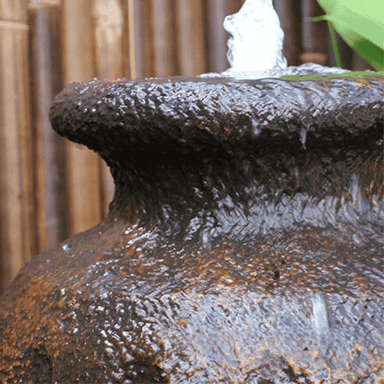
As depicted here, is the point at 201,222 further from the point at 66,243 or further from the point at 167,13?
the point at 167,13

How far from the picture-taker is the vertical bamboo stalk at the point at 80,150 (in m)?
1.55

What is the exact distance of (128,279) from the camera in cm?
67

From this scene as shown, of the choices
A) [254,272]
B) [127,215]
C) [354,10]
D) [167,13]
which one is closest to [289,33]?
[167,13]

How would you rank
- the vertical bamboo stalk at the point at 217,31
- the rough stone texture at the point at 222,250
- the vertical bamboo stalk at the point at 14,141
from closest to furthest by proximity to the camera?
the rough stone texture at the point at 222,250 < the vertical bamboo stalk at the point at 14,141 < the vertical bamboo stalk at the point at 217,31

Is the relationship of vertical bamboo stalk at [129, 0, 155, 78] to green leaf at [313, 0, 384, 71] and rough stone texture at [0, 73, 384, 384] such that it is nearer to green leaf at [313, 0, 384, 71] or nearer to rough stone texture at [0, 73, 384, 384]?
green leaf at [313, 0, 384, 71]

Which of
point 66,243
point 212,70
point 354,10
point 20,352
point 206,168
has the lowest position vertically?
point 20,352

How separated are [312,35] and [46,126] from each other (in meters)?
0.94

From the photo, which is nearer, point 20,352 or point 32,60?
point 20,352

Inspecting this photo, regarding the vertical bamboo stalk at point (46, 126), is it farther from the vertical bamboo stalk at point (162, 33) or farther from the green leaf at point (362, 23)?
the green leaf at point (362, 23)

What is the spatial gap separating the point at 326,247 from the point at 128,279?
0.95 feet

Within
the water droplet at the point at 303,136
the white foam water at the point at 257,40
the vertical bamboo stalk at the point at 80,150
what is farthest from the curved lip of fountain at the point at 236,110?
the vertical bamboo stalk at the point at 80,150

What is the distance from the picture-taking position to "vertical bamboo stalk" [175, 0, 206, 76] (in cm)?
160

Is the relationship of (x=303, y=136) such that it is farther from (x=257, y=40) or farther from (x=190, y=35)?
(x=190, y=35)

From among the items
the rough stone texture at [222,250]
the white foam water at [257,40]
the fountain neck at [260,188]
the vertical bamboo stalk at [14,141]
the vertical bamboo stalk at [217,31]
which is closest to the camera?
the rough stone texture at [222,250]
